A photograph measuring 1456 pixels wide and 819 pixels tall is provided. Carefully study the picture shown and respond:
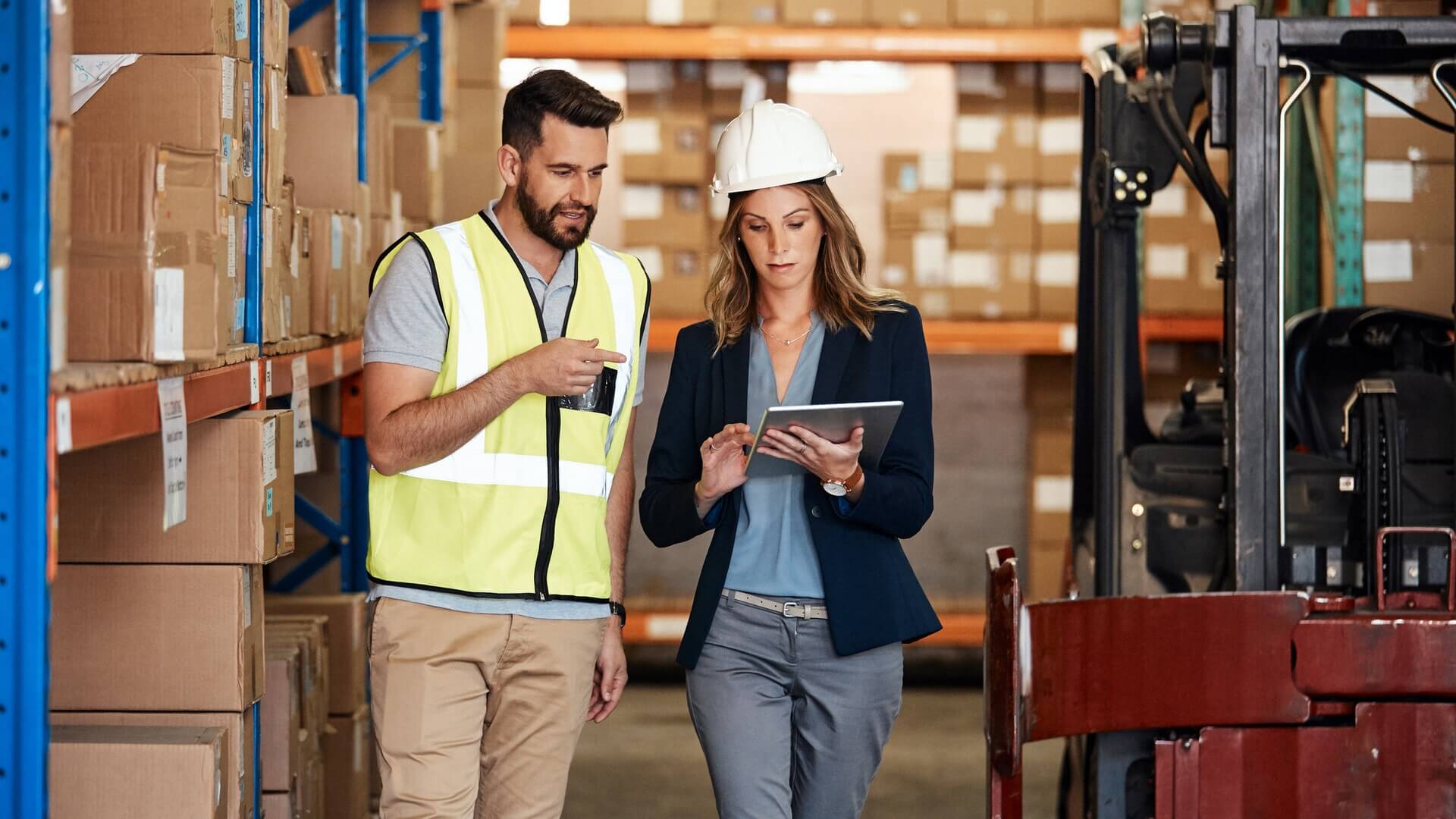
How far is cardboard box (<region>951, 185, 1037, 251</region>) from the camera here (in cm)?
672

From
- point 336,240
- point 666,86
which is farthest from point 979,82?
point 336,240

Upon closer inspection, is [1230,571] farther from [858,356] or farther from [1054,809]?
[1054,809]

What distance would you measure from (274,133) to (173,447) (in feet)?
3.59

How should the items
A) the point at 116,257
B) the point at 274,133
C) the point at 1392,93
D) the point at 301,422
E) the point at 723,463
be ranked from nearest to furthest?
the point at 116,257, the point at 723,463, the point at 274,133, the point at 301,422, the point at 1392,93

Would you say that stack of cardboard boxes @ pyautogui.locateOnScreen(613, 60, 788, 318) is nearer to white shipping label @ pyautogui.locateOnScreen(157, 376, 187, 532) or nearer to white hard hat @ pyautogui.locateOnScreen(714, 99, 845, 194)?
white hard hat @ pyautogui.locateOnScreen(714, 99, 845, 194)

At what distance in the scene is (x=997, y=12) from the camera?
6.71 metres

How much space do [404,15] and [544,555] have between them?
332cm

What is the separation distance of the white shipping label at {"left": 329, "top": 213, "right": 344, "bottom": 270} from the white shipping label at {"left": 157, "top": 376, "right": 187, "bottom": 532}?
144cm

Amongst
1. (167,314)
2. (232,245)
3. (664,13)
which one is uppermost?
(664,13)

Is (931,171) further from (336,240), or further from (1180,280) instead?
(336,240)

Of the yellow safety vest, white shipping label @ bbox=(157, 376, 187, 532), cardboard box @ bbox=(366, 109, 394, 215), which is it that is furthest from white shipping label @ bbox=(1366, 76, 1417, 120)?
white shipping label @ bbox=(157, 376, 187, 532)

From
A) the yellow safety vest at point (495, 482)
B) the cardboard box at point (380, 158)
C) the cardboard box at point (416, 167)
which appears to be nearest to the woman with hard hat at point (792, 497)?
the yellow safety vest at point (495, 482)

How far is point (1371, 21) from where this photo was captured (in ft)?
11.4

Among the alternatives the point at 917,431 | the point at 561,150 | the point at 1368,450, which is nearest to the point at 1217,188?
the point at 1368,450
